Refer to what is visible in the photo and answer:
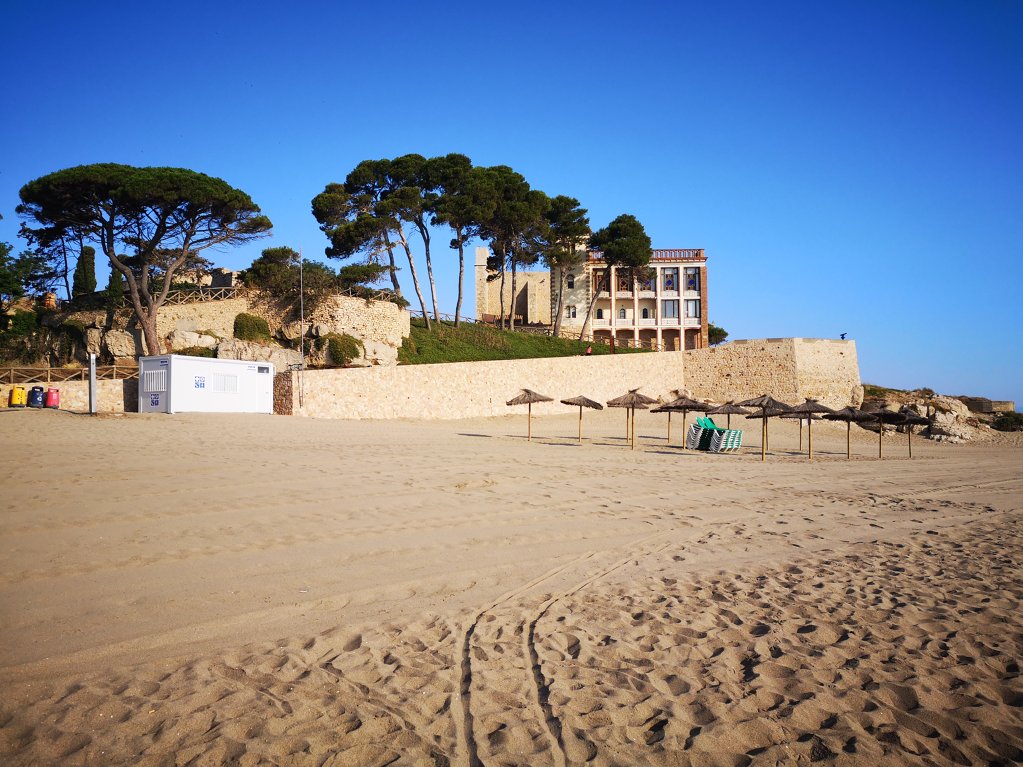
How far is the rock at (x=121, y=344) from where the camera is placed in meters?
25.4

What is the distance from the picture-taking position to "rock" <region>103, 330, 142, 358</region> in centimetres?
2541

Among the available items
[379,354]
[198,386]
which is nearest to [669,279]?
[379,354]

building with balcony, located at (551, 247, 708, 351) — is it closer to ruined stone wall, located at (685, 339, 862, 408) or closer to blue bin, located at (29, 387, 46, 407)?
ruined stone wall, located at (685, 339, 862, 408)

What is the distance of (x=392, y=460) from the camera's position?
11633mm

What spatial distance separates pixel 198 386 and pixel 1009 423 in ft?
131

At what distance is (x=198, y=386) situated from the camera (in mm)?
20219

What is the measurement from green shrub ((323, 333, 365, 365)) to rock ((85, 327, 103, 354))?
28.5ft

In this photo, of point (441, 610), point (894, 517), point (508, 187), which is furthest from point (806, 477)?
point (508, 187)

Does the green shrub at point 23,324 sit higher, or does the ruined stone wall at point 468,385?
the green shrub at point 23,324

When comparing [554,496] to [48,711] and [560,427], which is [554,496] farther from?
[560,427]

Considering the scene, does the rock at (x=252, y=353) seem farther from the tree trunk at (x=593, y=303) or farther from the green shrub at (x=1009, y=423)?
the green shrub at (x=1009, y=423)

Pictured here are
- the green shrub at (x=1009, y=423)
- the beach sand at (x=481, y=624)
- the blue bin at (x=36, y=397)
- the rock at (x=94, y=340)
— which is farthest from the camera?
the green shrub at (x=1009, y=423)

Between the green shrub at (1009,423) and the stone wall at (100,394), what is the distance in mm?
40307

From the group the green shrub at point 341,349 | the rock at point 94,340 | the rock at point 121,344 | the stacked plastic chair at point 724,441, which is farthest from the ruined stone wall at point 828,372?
the rock at point 94,340
